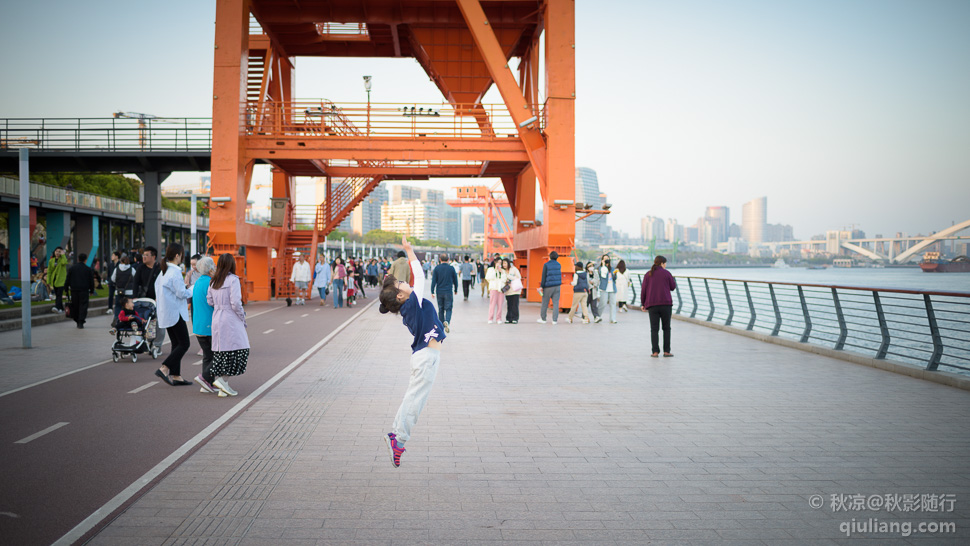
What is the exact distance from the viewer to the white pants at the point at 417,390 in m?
5.48

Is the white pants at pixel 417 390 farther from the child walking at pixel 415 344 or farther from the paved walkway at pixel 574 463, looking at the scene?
the paved walkway at pixel 574 463

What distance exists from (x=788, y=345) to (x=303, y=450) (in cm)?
1119

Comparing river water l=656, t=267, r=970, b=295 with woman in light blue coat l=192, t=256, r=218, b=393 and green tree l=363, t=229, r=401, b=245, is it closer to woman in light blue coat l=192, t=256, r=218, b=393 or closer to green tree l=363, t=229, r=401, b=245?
woman in light blue coat l=192, t=256, r=218, b=393

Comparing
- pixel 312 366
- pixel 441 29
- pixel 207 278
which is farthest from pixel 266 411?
pixel 441 29

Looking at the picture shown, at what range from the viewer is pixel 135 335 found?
444 inches

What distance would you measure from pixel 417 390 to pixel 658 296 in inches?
282

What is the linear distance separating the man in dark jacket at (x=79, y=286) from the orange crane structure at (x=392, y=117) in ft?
20.2

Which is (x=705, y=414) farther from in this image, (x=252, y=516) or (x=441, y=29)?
(x=441, y=29)

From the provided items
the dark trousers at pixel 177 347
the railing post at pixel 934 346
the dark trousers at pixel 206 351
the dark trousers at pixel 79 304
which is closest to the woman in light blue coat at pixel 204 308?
the dark trousers at pixel 206 351

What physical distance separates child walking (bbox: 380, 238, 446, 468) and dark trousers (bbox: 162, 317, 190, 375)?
4.88m

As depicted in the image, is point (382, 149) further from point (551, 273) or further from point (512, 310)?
point (551, 273)

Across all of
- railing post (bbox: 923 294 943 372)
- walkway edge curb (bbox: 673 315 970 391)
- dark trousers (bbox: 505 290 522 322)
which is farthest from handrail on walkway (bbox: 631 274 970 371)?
dark trousers (bbox: 505 290 522 322)

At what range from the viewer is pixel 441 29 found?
2695 cm

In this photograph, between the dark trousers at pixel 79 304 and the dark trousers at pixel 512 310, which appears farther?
the dark trousers at pixel 512 310
